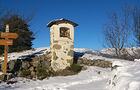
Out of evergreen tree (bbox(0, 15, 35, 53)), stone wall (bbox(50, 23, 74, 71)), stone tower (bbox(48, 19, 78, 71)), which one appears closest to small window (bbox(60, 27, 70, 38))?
stone tower (bbox(48, 19, 78, 71))

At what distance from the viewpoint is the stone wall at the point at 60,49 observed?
18517mm

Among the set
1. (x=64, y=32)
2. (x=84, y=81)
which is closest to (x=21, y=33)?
(x=64, y=32)

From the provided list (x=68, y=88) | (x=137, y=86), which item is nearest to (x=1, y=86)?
(x=68, y=88)

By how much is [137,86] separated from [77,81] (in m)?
8.16

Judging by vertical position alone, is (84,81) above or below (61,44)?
below

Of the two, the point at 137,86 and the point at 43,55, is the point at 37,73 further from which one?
the point at 137,86

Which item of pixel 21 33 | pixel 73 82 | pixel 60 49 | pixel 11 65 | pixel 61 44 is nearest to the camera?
pixel 73 82

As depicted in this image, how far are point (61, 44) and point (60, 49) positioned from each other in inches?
12.1

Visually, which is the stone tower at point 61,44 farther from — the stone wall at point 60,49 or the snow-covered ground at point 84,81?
the snow-covered ground at point 84,81

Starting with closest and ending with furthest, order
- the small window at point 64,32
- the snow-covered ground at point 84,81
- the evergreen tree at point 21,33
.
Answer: the snow-covered ground at point 84,81 < the small window at point 64,32 < the evergreen tree at point 21,33

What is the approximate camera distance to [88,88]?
1236 centimetres

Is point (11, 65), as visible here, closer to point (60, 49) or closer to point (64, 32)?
point (60, 49)

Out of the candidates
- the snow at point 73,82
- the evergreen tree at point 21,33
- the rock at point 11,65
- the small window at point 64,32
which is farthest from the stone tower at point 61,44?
the evergreen tree at point 21,33

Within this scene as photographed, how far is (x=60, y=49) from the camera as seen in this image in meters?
18.7
